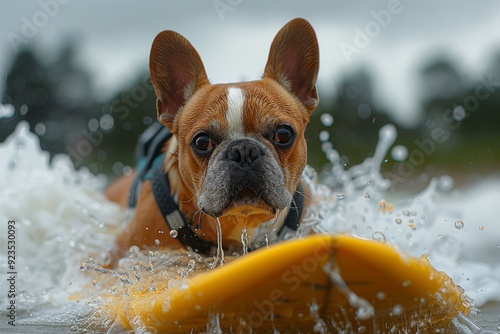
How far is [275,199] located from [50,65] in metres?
30.7

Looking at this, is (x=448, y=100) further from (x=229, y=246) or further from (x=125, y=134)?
(x=229, y=246)

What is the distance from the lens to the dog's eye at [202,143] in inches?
131

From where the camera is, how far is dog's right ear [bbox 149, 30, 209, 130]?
142 inches

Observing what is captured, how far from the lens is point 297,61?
3676 millimetres

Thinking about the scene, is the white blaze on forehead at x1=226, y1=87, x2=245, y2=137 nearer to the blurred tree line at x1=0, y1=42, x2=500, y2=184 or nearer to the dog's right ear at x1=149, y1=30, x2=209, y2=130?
the dog's right ear at x1=149, y1=30, x2=209, y2=130

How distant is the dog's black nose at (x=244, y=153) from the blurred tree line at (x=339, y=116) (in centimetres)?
223

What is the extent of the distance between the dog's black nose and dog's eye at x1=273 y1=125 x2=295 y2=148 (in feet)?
0.61

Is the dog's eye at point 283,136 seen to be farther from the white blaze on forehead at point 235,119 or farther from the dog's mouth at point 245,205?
the dog's mouth at point 245,205

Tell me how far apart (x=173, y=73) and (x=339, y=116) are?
16383mm

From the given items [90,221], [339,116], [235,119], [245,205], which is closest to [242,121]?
[235,119]

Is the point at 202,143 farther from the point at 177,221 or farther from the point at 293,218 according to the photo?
the point at 293,218

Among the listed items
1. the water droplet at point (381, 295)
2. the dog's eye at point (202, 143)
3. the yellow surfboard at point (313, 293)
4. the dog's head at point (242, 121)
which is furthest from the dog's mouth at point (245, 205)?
the water droplet at point (381, 295)

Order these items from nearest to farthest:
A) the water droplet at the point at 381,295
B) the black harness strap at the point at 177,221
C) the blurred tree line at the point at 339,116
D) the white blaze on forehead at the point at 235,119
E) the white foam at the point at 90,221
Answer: the water droplet at the point at 381,295 < the white blaze on forehead at the point at 235,119 < the black harness strap at the point at 177,221 < the white foam at the point at 90,221 < the blurred tree line at the point at 339,116

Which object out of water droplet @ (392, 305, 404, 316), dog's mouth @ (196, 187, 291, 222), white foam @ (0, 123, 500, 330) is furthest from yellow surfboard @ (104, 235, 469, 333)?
white foam @ (0, 123, 500, 330)
